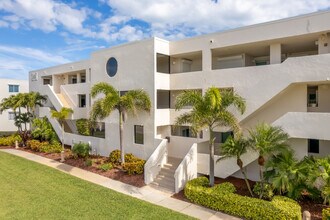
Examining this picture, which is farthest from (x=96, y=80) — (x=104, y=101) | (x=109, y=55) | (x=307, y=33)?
(x=307, y=33)

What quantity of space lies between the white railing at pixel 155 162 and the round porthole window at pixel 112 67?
8249 millimetres

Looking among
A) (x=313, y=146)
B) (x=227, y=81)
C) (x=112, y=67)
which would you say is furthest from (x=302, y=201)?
(x=112, y=67)

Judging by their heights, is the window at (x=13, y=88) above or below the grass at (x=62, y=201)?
above

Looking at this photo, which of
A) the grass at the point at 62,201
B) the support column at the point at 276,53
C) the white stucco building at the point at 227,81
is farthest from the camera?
the support column at the point at 276,53

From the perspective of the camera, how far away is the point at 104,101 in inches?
749

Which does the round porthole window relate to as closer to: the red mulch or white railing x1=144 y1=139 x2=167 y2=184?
white railing x1=144 y1=139 x2=167 y2=184

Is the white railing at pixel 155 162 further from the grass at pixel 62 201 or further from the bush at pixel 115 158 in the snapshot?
the bush at pixel 115 158

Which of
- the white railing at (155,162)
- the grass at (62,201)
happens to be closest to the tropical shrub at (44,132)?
the grass at (62,201)

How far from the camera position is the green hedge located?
38.1 ft

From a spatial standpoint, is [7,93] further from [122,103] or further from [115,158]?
[122,103]

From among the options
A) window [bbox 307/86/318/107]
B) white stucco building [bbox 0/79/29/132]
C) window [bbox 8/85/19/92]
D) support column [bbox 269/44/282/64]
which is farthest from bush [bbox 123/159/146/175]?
window [bbox 8/85/19/92]

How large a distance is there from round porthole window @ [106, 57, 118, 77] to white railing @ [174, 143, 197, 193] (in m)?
10.9

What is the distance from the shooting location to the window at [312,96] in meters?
16.0

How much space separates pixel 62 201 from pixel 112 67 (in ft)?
42.0
